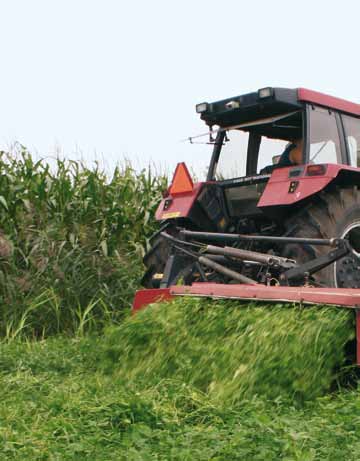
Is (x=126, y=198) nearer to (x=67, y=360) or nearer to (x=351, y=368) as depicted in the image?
(x=67, y=360)

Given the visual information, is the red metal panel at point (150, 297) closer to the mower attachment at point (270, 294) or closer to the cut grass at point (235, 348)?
the mower attachment at point (270, 294)

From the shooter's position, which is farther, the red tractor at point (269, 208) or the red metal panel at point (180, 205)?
the red metal panel at point (180, 205)

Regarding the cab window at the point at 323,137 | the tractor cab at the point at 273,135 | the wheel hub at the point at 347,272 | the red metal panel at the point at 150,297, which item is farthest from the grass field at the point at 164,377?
the cab window at the point at 323,137

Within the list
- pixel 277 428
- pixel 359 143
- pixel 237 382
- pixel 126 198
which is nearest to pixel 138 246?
pixel 126 198

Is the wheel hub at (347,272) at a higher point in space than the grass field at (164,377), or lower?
higher

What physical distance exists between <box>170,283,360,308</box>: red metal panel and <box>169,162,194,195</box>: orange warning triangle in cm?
129

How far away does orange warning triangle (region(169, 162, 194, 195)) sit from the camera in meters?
6.06

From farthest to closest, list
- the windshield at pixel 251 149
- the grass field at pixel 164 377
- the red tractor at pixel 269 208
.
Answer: the windshield at pixel 251 149 → the red tractor at pixel 269 208 → the grass field at pixel 164 377

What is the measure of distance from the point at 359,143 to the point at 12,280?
3279 millimetres

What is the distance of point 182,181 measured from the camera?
20.0 feet

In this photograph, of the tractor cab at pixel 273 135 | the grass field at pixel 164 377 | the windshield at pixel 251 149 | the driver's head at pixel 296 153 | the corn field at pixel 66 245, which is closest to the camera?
the grass field at pixel 164 377

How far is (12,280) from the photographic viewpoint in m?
7.05

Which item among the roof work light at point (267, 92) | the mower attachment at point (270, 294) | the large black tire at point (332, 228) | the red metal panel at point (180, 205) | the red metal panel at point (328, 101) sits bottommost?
the mower attachment at point (270, 294)

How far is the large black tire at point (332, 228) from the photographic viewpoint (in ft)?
16.4
